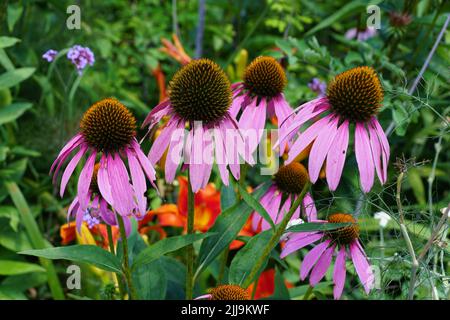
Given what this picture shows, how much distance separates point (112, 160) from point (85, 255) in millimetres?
166

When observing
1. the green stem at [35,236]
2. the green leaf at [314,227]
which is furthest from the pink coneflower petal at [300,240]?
the green stem at [35,236]

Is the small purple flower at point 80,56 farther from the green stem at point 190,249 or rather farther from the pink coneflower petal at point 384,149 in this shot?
the pink coneflower petal at point 384,149

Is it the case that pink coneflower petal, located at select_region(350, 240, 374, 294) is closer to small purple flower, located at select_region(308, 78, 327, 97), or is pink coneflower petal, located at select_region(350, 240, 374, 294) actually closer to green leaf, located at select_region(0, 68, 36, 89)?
small purple flower, located at select_region(308, 78, 327, 97)

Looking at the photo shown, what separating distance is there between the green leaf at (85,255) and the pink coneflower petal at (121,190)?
0.11 meters

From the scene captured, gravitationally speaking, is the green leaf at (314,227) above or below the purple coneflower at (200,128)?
below

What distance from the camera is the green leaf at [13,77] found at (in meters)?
1.79

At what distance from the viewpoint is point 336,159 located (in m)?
1.01

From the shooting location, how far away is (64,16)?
7.77 feet

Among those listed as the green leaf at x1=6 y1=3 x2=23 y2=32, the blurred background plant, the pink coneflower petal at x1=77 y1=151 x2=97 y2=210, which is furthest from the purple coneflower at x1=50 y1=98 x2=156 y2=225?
the green leaf at x1=6 y1=3 x2=23 y2=32

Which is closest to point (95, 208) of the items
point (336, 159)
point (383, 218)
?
point (336, 159)

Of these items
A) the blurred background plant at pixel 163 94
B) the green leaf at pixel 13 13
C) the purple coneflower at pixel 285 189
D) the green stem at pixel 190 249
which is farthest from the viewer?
the green leaf at pixel 13 13

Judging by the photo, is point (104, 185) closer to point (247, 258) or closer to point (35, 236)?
point (247, 258)
